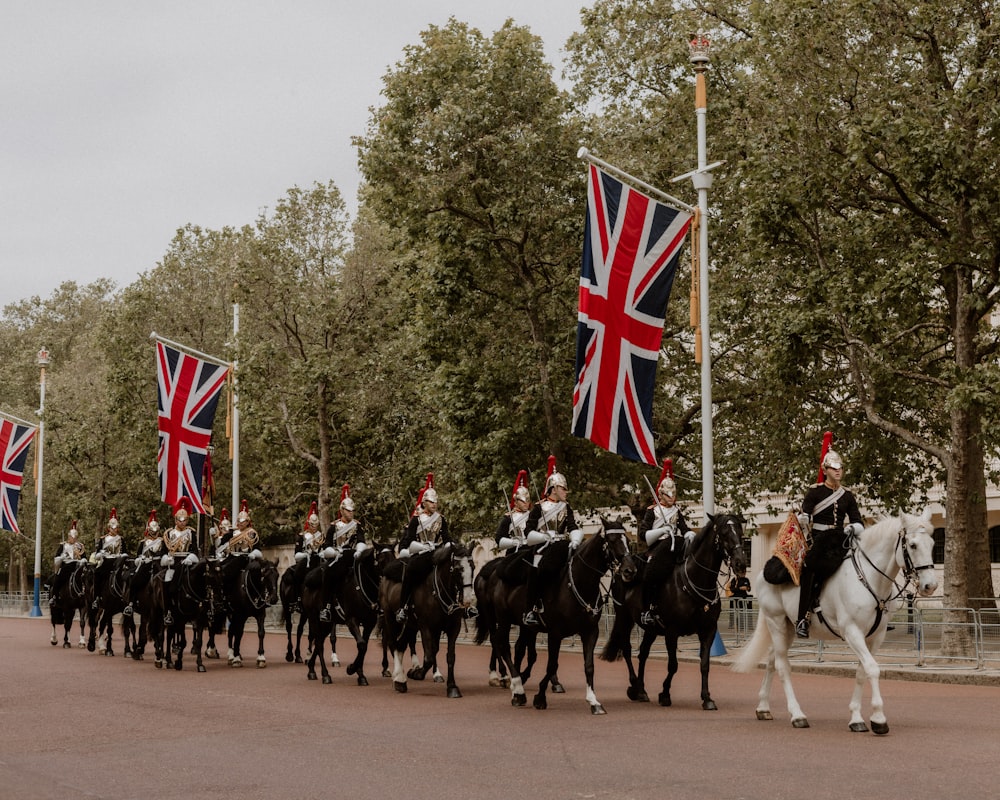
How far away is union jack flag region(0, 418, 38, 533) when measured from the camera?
4384 centimetres

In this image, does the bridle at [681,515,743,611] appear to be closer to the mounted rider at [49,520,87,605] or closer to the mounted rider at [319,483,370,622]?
the mounted rider at [319,483,370,622]

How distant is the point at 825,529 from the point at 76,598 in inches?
816

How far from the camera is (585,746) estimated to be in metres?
12.1

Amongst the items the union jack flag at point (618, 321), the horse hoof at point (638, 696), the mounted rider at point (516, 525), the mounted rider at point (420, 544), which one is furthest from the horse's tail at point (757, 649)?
the union jack flag at point (618, 321)

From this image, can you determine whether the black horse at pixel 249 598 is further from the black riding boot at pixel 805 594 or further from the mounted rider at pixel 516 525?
the black riding boot at pixel 805 594

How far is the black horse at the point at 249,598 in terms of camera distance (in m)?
22.8

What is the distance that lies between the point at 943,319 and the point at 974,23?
661 cm

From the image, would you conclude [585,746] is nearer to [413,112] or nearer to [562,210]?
Result: [562,210]

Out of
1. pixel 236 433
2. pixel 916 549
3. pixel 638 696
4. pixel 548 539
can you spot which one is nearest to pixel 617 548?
pixel 548 539

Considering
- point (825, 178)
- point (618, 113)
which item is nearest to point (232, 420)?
point (618, 113)

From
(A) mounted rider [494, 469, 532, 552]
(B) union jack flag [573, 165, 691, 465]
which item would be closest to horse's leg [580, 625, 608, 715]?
(A) mounted rider [494, 469, 532, 552]

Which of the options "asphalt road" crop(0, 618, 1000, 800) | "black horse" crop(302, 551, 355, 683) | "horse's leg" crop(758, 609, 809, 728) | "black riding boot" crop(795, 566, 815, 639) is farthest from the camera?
"black horse" crop(302, 551, 355, 683)

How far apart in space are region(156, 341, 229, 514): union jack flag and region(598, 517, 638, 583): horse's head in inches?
674

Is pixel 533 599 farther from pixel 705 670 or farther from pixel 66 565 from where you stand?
pixel 66 565
